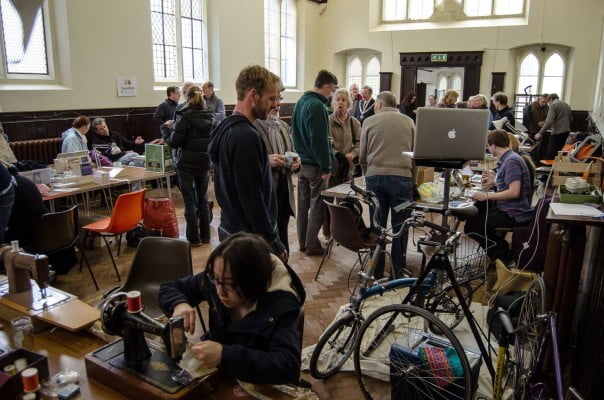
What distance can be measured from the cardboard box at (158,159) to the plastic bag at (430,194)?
281 cm

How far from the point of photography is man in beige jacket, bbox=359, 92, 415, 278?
389 centimetres

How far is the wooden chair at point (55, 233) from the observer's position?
3.53 meters

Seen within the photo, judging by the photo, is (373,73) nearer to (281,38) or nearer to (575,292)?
(281,38)

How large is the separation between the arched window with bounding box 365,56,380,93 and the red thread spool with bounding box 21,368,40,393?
499 inches

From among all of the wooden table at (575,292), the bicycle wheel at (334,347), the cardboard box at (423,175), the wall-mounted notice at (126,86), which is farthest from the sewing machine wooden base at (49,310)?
the wall-mounted notice at (126,86)

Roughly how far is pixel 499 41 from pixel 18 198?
10860mm

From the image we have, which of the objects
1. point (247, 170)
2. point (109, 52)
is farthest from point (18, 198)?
point (109, 52)

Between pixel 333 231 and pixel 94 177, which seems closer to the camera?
pixel 333 231

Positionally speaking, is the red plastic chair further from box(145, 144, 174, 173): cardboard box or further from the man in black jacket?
the man in black jacket

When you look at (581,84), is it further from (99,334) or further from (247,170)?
(99,334)

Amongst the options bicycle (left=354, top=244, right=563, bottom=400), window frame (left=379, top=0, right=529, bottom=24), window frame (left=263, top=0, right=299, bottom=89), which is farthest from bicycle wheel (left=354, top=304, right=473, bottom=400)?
window frame (left=379, top=0, right=529, bottom=24)

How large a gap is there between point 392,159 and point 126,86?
563 cm

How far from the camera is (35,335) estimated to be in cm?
171

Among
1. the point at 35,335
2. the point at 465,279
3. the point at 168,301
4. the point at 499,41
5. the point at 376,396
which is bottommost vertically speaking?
the point at 376,396
